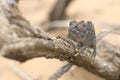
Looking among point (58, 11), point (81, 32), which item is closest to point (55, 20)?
point (58, 11)

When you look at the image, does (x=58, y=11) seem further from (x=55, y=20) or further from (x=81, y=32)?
(x=81, y=32)

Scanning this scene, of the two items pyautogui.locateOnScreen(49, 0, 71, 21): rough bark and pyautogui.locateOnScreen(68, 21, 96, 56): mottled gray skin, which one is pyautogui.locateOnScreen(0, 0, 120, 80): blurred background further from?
pyautogui.locateOnScreen(68, 21, 96, 56): mottled gray skin

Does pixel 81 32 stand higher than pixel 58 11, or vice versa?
pixel 58 11

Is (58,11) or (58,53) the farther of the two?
(58,11)

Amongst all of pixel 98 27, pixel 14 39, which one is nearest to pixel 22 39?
pixel 14 39

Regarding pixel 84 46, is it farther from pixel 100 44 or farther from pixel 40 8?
pixel 40 8

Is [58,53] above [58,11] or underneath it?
underneath

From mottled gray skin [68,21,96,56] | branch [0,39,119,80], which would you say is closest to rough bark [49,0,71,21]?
branch [0,39,119,80]

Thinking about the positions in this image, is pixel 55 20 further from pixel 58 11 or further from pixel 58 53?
pixel 58 53
